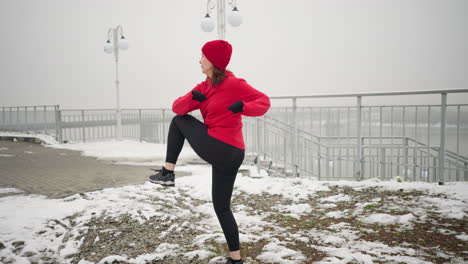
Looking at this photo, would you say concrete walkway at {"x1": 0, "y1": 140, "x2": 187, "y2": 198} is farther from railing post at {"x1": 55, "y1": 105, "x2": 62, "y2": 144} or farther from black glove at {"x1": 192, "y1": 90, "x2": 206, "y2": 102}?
railing post at {"x1": 55, "y1": 105, "x2": 62, "y2": 144}

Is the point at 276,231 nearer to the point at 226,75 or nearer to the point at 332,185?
the point at 226,75

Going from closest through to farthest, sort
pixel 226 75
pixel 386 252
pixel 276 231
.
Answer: pixel 226 75, pixel 386 252, pixel 276 231

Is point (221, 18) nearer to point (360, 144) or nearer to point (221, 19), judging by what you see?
point (221, 19)

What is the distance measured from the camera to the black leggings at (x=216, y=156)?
211 centimetres

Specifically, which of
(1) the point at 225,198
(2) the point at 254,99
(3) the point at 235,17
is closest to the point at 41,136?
(3) the point at 235,17

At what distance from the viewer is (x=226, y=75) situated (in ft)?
7.31

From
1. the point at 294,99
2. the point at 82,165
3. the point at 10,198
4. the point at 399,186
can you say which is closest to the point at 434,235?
the point at 399,186

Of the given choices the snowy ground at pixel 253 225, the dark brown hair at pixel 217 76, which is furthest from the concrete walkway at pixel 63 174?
the dark brown hair at pixel 217 76

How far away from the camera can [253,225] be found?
3543 millimetres

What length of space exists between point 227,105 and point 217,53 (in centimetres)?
39

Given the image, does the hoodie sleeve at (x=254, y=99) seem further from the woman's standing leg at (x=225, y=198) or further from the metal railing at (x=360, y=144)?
the metal railing at (x=360, y=144)

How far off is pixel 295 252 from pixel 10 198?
400 centimetres

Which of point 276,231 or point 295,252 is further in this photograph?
point 276,231

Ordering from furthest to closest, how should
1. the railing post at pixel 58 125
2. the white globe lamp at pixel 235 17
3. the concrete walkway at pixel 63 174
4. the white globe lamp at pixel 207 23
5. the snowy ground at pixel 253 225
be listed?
the railing post at pixel 58 125, the white globe lamp at pixel 207 23, the white globe lamp at pixel 235 17, the concrete walkway at pixel 63 174, the snowy ground at pixel 253 225
